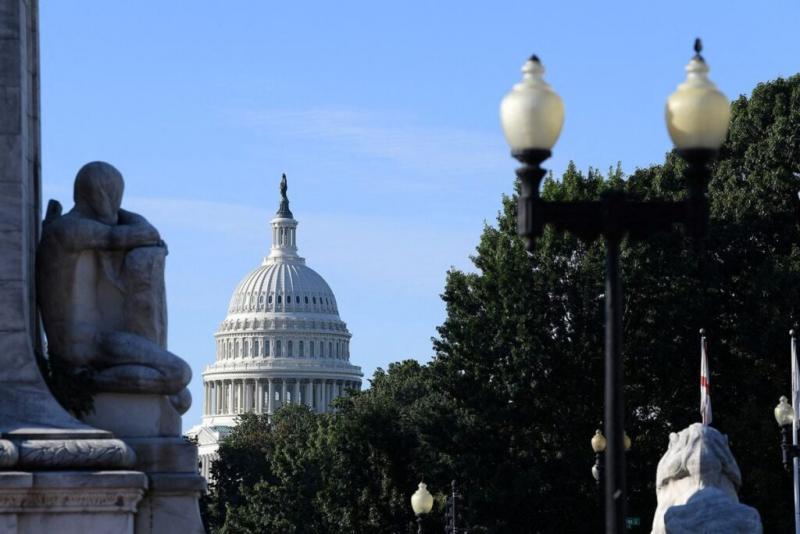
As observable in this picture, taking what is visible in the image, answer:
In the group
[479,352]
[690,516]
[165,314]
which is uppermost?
[479,352]

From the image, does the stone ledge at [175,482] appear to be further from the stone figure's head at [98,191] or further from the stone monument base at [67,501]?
the stone figure's head at [98,191]

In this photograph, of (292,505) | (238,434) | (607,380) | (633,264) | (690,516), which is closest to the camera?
(607,380)

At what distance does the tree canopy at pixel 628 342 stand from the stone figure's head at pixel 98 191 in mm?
37905

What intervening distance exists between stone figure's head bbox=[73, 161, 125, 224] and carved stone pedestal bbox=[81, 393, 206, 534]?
1524 millimetres

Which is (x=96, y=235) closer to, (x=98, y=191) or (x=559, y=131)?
(x=98, y=191)

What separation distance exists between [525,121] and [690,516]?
6369 millimetres

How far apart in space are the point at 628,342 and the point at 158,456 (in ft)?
133

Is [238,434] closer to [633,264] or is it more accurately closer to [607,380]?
[633,264]

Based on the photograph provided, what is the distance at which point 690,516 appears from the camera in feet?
Answer: 60.6

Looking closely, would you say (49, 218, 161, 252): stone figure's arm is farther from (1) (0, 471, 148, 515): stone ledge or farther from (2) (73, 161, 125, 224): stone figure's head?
(1) (0, 471, 148, 515): stone ledge

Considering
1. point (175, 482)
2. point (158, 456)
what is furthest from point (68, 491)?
point (158, 456)

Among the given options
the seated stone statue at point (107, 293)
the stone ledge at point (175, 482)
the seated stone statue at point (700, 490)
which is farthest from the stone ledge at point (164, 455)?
the seated stone statue at point (700, 490)

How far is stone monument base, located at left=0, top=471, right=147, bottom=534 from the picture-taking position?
16.9 m

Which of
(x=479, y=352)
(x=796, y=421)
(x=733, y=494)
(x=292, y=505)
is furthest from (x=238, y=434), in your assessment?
(x=733, y=494)
